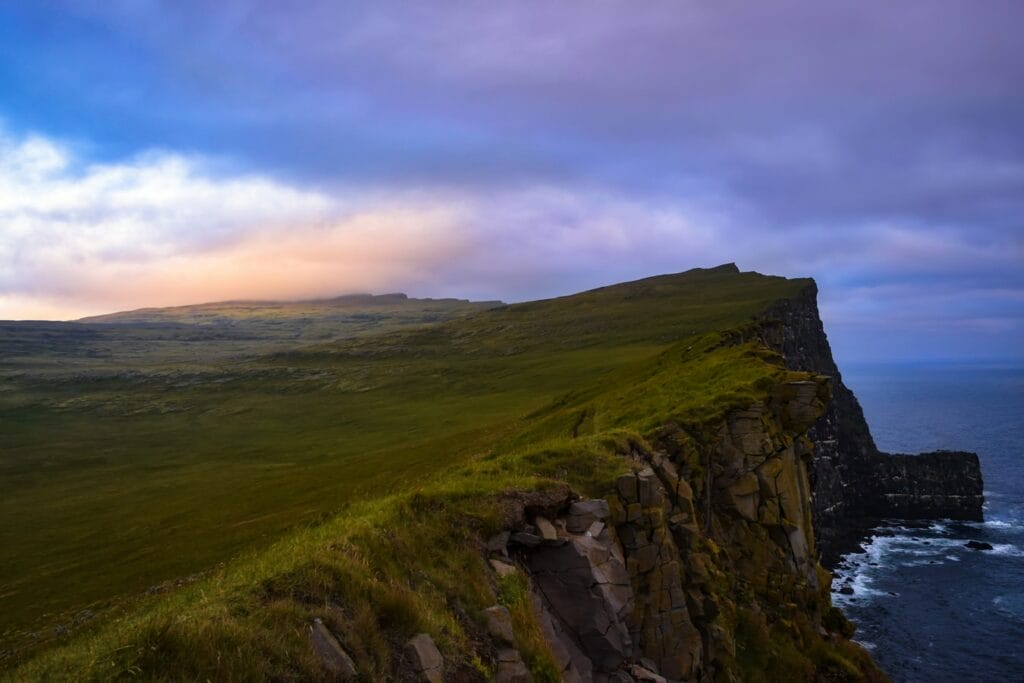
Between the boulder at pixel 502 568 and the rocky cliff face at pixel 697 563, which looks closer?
the boulder at pixel 502 568

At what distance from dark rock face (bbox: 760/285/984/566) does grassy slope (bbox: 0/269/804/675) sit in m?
28.7

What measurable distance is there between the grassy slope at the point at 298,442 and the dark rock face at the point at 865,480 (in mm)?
28732

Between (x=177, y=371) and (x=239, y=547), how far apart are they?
172m

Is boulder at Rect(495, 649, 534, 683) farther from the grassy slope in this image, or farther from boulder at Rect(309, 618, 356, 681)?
boulder at Rect(309, 618, 356, 681)

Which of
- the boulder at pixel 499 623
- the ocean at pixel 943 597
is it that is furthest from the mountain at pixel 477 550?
the ocean at pixel 943 597

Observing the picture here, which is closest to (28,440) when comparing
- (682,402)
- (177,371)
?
(177,371)

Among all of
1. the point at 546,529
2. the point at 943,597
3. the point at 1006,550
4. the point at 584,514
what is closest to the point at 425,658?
the point at 546,529

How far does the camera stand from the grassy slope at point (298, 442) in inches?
800

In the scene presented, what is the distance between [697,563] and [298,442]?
85.5m

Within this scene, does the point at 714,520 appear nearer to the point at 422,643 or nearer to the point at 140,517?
the point at 422,643

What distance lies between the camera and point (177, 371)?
190 metres

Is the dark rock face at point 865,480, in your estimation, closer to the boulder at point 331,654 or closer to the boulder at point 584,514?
the boulder at point 584,514

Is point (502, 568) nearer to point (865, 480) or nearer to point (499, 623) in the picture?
point (499, 623)

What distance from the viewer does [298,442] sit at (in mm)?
96625
